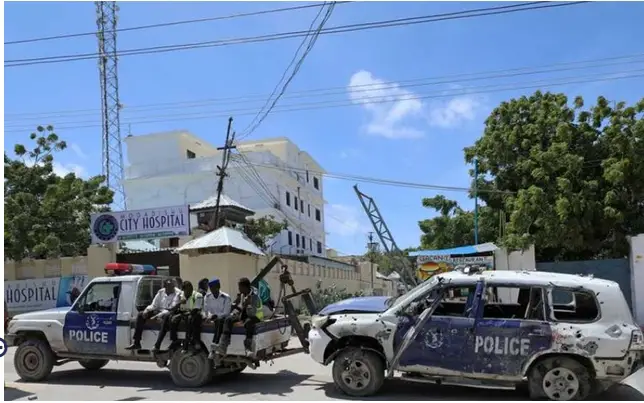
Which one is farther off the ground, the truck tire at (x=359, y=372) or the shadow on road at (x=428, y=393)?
the truck tire at (x=359, y=372)

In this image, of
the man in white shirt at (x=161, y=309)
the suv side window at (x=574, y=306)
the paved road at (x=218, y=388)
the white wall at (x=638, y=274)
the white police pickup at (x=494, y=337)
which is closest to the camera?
the white police pickup at (x=494, y=337)

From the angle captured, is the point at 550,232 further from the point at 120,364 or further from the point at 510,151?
the point at 120,364

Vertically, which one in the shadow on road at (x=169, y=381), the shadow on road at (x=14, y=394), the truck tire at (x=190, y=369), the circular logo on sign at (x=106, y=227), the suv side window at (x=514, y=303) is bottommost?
the shadow on road at (x=169, y=381)

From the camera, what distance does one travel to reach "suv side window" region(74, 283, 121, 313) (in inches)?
388

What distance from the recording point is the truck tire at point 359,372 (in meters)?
8.26

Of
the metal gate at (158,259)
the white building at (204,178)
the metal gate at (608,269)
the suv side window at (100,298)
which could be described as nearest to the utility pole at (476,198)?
the metal gate at (608,269)

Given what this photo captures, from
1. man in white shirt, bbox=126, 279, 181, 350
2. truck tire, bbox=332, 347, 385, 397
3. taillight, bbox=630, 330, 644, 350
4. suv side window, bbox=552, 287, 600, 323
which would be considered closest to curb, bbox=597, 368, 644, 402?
taillight, bbox=630, 330, 644, 350

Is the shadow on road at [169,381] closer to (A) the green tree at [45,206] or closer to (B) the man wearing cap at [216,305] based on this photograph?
(B) the man wearing cap at [216,305]

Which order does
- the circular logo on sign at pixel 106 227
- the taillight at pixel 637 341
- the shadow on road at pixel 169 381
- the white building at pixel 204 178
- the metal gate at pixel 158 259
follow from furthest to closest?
1. the white building at pixel 204 178
2. the circular logo on sign at pixel 106 227
3. the metal gate at pixel 158 259
4. the shadow on road at pixel 169 381
5. the taillight at pixel 637 341

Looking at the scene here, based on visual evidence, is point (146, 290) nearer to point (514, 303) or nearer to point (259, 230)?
point (514, 303)

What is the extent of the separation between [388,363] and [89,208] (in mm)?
20224

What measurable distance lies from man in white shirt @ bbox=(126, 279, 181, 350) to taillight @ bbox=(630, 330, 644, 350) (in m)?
6.57

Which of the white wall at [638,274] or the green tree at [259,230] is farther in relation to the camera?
the green tree at [259,230]

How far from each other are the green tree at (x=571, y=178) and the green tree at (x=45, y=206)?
16.3m
